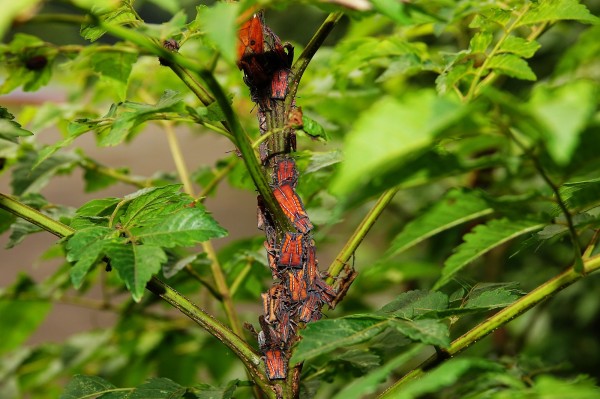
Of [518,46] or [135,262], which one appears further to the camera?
[518,46]

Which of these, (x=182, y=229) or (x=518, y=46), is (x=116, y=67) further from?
(x=518, y=46)

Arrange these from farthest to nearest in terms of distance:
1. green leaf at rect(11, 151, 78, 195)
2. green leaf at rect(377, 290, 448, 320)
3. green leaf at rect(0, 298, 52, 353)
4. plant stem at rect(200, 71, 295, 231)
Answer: green leaf at rect(0, 298, 52, 353) → green leaf at rect(11, 151, 78, 195) → green leaf at rect(377, 290, 448, 320) → plant stem at rect(200, 71, 295, 231)

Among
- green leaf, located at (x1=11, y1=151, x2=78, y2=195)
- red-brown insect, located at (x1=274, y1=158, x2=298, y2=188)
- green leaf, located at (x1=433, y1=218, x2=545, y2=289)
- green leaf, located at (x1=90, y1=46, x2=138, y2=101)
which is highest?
green leaf, located at (x1=11, y1=151, x2=78, y2=195)

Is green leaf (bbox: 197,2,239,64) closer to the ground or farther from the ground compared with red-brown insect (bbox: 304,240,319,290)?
farther from the ground

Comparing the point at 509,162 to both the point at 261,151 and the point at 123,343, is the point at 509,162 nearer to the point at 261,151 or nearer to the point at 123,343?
the point at 261,151

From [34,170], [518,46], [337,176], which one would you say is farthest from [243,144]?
[34,170]

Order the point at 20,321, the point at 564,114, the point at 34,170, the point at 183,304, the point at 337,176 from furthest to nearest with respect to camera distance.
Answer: the point at 20,321 → the point at 34,170 → the point at 183,304 → the point at 337,176 → the point at 564,114

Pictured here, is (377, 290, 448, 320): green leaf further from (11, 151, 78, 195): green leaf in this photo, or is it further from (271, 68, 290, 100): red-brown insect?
(11, 151, 78, 195): green leaf

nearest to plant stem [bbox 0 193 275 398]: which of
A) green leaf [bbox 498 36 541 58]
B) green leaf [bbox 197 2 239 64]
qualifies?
green leaf [bbox 197 2 239 64]

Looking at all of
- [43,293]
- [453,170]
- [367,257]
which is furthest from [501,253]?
[453,170]
